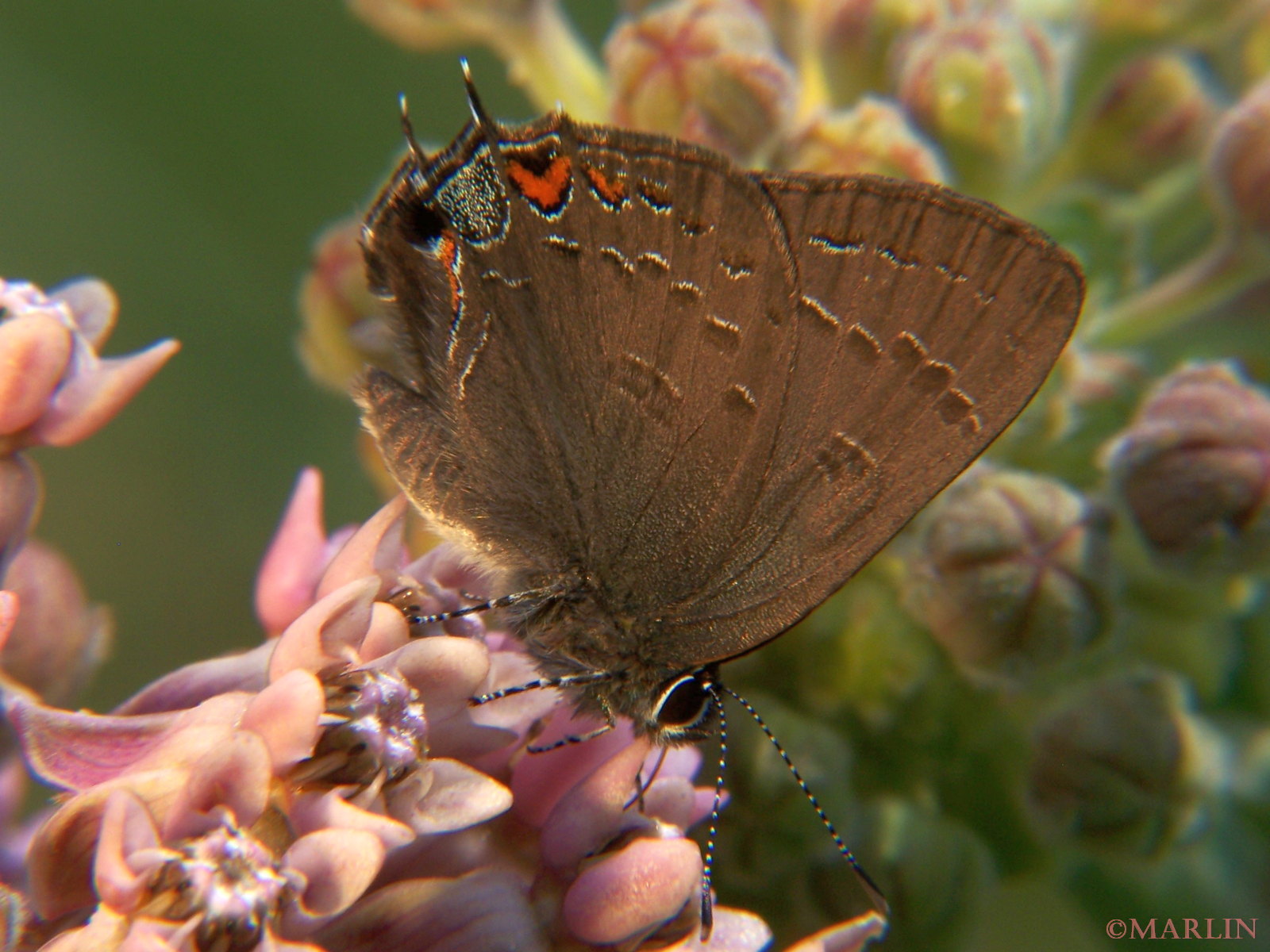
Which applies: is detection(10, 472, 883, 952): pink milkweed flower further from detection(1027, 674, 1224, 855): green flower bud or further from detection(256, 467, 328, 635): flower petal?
detection(1027, 674, 1224, 855): green flower bud

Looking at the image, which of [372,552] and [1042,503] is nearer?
[372,552]

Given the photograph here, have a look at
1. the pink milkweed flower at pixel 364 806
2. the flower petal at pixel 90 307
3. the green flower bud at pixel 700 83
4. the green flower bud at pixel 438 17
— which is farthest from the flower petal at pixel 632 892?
the green flower bud at pixel 438 17

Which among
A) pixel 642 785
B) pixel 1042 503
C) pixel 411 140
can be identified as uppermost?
pixel 411 140

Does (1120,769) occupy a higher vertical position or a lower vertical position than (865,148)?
lower

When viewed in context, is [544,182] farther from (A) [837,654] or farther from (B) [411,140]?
(A) [837,654]

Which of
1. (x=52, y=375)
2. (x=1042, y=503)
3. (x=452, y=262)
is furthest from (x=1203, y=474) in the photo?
(x=52, y=375)

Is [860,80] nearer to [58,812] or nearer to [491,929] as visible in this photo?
[491,929]

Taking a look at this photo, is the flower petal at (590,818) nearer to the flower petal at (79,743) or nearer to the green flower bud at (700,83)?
the flower petal at (79,743)
